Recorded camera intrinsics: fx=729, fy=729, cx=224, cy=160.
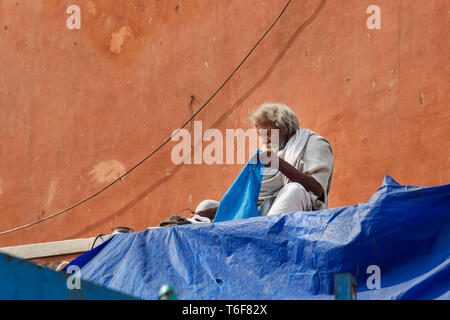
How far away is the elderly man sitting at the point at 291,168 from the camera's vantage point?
381 centimetres

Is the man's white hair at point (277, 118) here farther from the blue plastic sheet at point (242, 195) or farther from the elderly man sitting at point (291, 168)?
the blue plastic sheet at point (242, 195)

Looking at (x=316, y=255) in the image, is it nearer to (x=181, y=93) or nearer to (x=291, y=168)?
(x=291, y=168)

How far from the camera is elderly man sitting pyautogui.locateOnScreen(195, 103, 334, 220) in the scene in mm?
3807

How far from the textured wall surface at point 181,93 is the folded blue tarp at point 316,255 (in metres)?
1.38

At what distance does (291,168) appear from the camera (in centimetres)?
389

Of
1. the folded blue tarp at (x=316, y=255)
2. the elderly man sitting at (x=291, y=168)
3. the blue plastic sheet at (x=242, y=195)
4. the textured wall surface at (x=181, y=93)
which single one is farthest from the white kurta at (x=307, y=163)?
the folded blue tarp at (x=316, y=255)

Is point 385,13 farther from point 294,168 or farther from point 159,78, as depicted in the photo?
Result: point 159,78


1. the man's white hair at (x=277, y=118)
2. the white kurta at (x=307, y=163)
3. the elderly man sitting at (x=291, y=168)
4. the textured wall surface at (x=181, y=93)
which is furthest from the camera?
the textured wall surface at (x=181, y=93)

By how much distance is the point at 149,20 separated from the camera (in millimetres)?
6000

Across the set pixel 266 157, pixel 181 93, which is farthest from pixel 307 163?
pixel 181 93

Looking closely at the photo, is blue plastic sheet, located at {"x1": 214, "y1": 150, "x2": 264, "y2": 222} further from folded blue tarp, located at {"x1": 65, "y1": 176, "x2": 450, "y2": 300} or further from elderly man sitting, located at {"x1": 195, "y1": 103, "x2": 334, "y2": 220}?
folded blue tarp, located at {"x1": 65, "y1": 176, "x2": 450, "y2": 300}

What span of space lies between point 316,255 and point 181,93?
2.99 m
